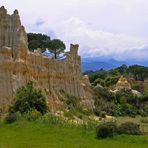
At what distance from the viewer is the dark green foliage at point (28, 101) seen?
Answer: 4249 centimetres

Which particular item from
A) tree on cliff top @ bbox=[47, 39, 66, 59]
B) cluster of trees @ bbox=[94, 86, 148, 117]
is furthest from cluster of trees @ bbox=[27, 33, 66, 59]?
cluster of trees @ bbox=[94, 86, 148, 117]

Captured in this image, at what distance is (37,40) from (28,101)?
1836 inches

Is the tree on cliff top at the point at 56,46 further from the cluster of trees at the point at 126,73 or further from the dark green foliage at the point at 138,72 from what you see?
the dark green foliage at the point at 138,72

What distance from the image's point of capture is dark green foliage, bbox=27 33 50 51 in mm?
87012

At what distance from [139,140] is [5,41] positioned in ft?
99.3

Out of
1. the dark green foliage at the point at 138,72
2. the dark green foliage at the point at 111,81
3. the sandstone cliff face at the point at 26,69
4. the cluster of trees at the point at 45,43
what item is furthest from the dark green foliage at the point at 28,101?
the dark green foliage at the point at 138,72

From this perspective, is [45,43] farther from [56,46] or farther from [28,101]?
[28,101]

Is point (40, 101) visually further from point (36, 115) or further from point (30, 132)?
point (30, 132)

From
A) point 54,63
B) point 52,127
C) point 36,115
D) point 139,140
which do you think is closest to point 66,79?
point 54,63

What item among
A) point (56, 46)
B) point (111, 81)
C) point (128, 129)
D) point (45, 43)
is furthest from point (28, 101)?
point (111, 81)

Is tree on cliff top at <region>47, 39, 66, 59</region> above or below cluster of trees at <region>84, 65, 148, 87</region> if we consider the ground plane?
above

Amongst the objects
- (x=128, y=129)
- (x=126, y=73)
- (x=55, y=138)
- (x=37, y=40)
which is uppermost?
(x=37, y=40)

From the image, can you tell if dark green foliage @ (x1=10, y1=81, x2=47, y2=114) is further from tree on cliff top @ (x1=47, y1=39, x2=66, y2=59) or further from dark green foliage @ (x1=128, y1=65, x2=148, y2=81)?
dark green foliage @ (x1=128, y1=65, x2=148, y2=81)

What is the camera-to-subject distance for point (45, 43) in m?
90.1
